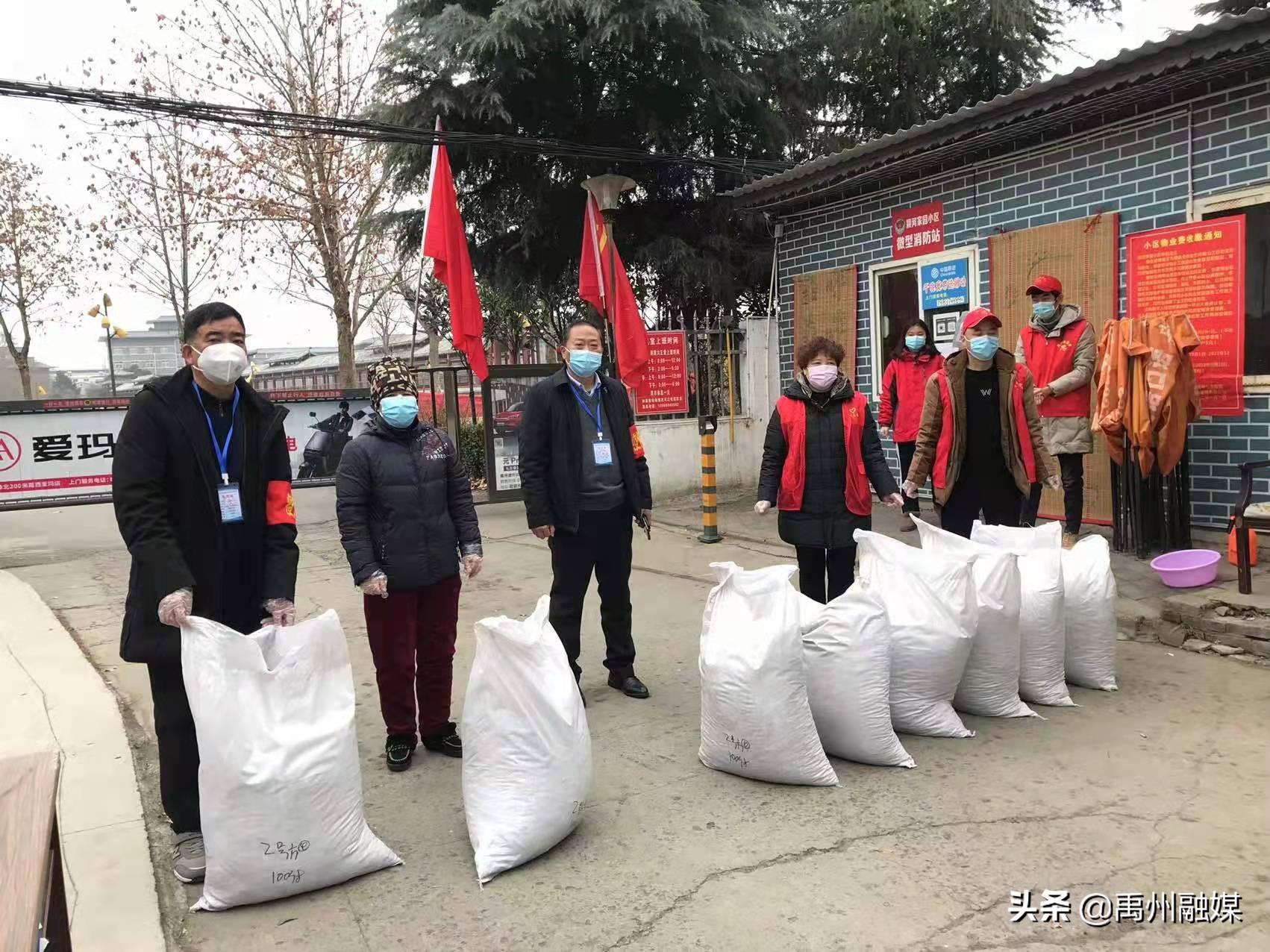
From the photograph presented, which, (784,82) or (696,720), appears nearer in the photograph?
(696,720)

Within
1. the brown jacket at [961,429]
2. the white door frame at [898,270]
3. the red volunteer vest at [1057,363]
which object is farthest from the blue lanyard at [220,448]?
the white door frame at [898,270]

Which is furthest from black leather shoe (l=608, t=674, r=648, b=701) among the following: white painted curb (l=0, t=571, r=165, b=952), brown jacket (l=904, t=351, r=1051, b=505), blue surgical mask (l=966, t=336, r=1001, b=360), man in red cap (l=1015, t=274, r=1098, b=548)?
man in red cap (l=1015, t=274, r=1098, b=548)

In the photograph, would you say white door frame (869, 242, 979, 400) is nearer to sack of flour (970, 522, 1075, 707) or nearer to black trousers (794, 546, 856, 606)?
black trousers (794, 546, 856, 606)

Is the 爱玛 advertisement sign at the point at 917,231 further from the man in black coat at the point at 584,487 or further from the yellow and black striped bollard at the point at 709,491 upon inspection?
the man in black coat at the point at 584,487

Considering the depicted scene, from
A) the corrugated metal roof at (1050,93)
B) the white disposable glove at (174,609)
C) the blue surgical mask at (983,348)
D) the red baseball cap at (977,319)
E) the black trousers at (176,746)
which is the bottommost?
the black trousers at (176,746)

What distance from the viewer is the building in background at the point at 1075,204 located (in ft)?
20.5

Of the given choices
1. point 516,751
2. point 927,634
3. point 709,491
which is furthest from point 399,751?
point 709,491

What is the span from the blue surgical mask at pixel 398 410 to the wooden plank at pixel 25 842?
1732 mm

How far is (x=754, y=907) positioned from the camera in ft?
8.29

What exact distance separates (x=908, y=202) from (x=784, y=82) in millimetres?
4794

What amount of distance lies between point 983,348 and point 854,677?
7.29 ft

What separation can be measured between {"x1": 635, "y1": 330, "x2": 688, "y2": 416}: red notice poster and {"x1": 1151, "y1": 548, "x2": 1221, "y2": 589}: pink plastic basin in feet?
20.5

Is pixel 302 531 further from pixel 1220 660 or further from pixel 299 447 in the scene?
pixel 1220 660

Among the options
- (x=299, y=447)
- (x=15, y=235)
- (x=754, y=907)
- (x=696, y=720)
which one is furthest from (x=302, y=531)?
(x=15, y=235)
